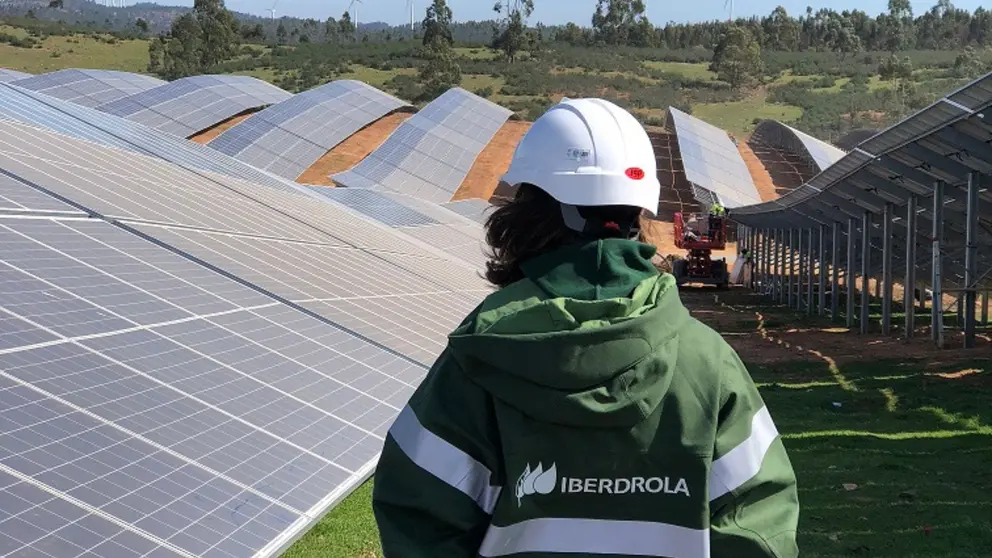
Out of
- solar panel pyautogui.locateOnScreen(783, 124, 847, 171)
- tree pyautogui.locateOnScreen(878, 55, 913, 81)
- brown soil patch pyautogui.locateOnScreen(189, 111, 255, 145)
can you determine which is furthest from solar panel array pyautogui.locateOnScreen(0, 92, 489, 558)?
tree pyautogui.locateOnScreen(878, 55, 913, 81)

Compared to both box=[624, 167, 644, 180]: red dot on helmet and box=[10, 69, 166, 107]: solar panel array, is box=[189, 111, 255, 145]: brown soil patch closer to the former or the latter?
box=[10, 69, 166, 107]: solar panel array

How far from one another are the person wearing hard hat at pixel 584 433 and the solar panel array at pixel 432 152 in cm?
2836

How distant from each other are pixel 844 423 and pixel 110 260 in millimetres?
9596

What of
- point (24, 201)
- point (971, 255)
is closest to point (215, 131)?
point (971, 255)

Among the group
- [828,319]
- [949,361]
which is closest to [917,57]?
[828,319]

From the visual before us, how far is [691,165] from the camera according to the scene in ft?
136

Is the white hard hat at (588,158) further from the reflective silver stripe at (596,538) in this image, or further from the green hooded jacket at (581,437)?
the reflective silver stripe at (596,538)

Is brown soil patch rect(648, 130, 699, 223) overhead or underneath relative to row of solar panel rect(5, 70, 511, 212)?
underneath

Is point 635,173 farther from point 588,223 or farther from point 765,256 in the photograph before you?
point 765,256

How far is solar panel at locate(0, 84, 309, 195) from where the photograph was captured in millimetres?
14953

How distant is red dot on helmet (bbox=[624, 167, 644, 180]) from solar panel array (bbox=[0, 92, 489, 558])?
351 cm

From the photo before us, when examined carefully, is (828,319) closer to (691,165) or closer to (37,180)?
(691,165)

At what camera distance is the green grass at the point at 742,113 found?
8262cm

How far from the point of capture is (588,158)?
2797mm
